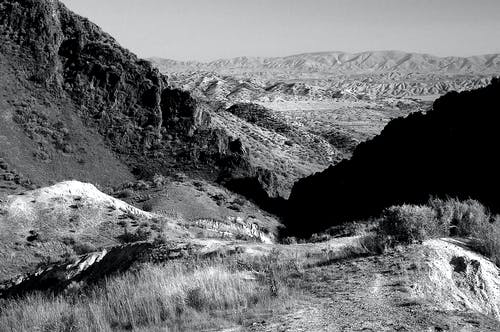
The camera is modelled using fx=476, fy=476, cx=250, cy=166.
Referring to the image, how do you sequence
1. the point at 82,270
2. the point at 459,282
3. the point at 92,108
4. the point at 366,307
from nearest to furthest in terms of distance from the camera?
the point at 366,307, the point at 459,282, the point at 82,270, the point at 92,108

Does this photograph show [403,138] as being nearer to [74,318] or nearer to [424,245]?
[424,245]

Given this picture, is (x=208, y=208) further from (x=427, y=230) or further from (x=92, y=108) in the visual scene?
(x=427, y=230)

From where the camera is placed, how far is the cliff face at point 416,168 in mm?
27831

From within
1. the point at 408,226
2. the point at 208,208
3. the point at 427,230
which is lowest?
the point at 208,208

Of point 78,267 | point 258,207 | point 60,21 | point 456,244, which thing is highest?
point 60,21

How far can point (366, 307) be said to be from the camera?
6.80 m

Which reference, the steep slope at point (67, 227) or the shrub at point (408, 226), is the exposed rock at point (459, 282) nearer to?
the shrub at point (408, 226)

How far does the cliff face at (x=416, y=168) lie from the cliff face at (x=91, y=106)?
12507 mm

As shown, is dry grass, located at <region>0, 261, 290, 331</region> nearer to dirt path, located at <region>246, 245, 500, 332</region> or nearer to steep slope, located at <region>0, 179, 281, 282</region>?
dirt path, located at <region>246, 245, 500, 332</region>

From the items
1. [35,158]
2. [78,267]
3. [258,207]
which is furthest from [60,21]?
[78,267]

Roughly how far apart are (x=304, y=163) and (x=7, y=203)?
4276cm

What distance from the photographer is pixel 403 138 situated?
37844 mm

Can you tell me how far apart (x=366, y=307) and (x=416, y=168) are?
29118 mm

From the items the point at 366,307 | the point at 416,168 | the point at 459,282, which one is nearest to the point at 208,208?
the point at 416,168
